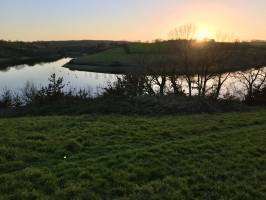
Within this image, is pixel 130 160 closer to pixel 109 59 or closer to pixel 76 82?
pixel 76 82

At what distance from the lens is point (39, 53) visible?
156 metres

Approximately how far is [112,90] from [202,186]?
2060cm

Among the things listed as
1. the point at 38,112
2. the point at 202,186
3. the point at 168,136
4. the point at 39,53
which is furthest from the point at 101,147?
the point at 39,53

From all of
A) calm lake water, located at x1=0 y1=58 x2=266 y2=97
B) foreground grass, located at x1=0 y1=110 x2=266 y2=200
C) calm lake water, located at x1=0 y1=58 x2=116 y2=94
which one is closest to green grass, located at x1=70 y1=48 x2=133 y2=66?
calm lake water, located at x1=0 y1=58 x2=116 y2=94

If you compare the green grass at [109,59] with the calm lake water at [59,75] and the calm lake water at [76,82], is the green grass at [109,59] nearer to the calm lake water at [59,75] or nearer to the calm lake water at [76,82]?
the calm lake water at [59,75]

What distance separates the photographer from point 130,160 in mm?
9773

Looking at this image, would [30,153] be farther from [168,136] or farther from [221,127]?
[221,127]

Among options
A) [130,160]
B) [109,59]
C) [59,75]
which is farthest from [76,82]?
[130,160]

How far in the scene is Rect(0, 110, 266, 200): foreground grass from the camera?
7928 millimetres

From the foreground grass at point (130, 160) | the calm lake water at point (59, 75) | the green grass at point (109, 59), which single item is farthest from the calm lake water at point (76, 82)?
the foreground grass at point (130, 160)

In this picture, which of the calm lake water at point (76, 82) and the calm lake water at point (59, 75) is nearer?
the calm lake water at point (76, 82)

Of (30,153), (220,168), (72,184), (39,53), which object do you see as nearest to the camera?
(72,184)

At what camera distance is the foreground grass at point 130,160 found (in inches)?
312

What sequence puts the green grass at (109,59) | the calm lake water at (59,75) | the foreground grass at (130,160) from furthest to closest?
the green grass at (109,59)
the calm lake water at (59,75)
the foreground grass at (130,160)
